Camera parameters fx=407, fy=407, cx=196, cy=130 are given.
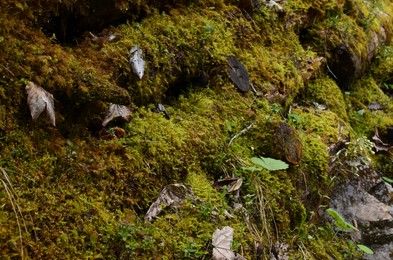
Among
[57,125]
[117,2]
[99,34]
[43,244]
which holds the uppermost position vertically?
[117,2]

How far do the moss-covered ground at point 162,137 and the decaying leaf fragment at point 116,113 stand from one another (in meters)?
0.04

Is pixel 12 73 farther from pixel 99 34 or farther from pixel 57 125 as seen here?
pixel 99 34

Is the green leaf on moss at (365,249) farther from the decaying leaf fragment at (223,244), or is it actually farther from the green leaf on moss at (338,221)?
the decaying leaf fragment at (223,244)

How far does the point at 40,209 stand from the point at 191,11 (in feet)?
7.96

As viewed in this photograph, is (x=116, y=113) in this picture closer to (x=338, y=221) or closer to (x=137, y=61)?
(x=137, y=61)

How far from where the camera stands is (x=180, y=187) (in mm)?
2586

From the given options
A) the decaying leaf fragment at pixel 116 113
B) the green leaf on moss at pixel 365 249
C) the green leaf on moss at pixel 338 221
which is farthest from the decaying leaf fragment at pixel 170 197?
the green leaf on moss at pixel 365 249

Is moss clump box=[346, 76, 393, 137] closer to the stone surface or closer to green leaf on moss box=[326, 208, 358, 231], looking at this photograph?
the stone surface

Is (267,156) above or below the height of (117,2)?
below

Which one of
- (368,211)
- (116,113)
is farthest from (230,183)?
(368,211)

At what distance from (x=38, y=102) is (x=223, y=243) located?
51.1 inches

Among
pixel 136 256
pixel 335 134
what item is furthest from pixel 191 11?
pixel 136 256

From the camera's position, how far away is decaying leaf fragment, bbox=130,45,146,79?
285 cm

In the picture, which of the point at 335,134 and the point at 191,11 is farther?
the point at 335,134
